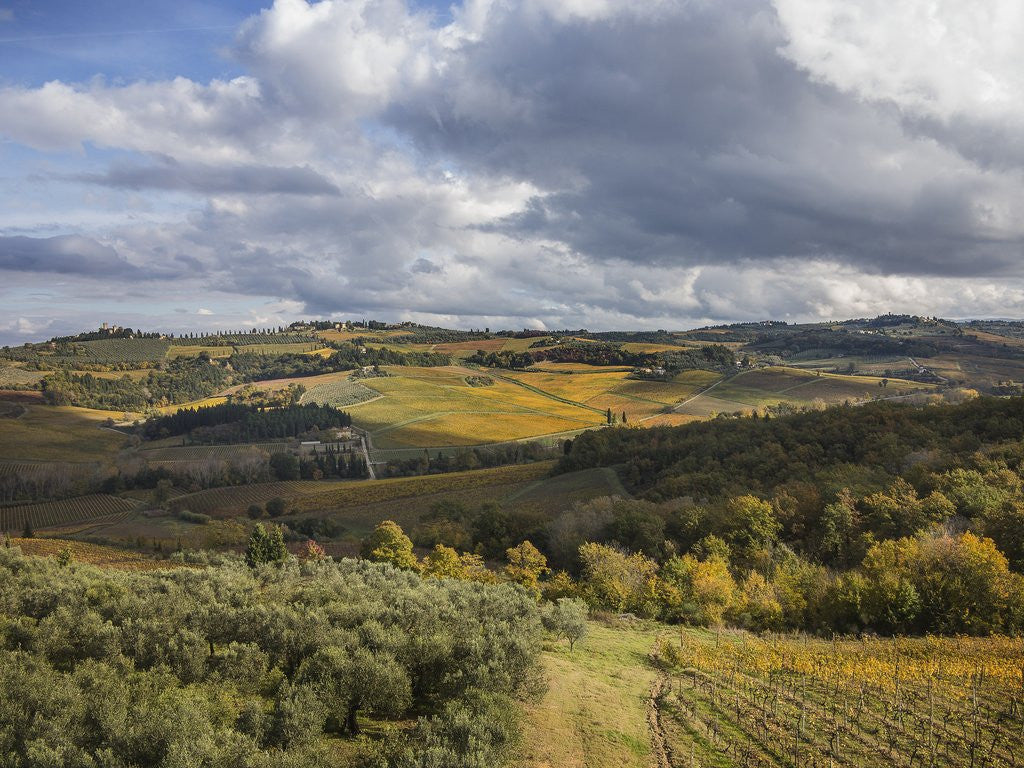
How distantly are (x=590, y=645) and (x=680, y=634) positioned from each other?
329 inches

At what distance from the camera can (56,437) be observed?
464 ft

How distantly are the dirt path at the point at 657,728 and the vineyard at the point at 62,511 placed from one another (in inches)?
4039

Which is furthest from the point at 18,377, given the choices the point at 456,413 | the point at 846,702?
the point at 846,702

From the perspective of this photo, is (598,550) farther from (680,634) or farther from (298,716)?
(298,716)

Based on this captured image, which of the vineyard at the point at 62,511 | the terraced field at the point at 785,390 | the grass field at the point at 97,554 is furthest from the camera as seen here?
the terraced field at the point at 785,390

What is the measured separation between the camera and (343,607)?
2612cm

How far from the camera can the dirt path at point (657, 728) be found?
19.6 meters

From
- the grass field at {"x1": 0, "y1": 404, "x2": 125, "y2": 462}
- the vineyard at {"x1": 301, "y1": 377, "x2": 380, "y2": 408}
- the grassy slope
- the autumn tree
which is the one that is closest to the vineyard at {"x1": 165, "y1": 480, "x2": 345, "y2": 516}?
the grass field at {"x1": 0, "y1": 404, "x2": 125, "y2": 462}

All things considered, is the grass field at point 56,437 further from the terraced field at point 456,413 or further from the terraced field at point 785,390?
the terraced field at point 785,390

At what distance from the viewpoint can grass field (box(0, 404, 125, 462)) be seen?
130250 millimetres

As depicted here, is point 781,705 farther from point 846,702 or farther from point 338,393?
point 338,393

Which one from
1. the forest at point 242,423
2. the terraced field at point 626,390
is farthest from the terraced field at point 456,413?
the forest at point 242,423

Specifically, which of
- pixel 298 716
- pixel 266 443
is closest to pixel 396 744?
pixel 298 716

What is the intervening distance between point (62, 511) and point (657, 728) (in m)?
115
